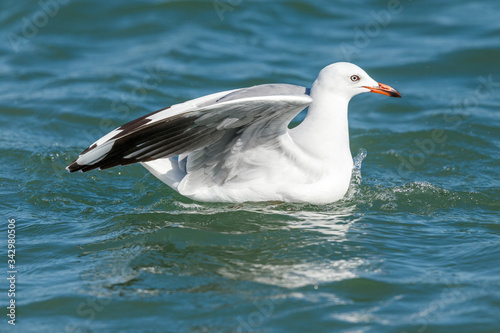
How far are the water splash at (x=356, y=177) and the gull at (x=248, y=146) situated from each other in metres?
0.41

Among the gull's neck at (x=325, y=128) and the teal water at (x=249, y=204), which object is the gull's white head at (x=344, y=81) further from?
the teal water at (x=249, y=204)

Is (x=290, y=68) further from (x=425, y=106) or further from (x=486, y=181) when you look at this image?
(x=486, y=181)

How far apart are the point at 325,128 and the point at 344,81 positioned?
452 millimetres

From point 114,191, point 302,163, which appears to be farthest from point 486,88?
point 114,191

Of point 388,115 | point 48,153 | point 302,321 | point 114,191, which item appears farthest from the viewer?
point 388,115

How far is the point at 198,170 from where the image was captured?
6090 mm

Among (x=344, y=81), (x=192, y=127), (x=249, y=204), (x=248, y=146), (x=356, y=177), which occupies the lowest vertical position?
(x=249, y=204)

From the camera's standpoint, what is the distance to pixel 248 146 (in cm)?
582

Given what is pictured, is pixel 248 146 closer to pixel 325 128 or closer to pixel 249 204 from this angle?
pixel 249 204

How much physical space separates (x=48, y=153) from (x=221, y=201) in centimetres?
273

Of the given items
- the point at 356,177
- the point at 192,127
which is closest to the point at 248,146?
the point at 192,127

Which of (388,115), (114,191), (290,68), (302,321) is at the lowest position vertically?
(302,321)

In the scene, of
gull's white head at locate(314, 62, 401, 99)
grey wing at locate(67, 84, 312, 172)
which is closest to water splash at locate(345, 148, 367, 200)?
gull's white head at locate(314, 62, 401, 99)

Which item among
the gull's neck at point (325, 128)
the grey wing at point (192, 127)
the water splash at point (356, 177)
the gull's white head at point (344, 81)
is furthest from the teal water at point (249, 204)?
the gull's white head at point (344, 81)
